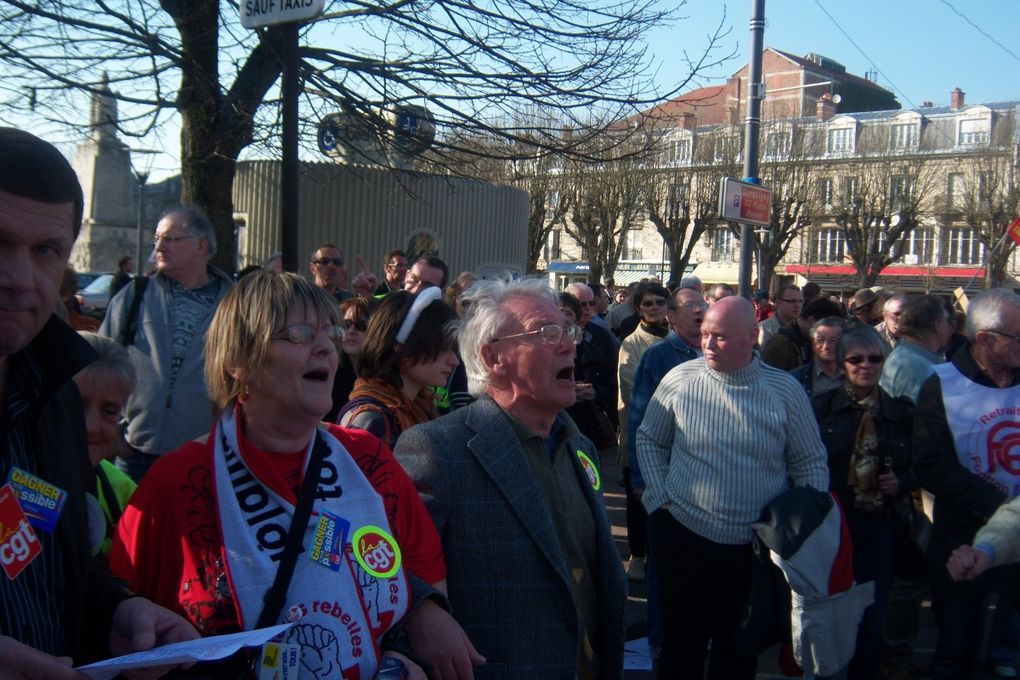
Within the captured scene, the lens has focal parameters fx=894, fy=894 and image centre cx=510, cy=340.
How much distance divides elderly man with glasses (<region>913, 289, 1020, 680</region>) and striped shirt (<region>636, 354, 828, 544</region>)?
0.74m

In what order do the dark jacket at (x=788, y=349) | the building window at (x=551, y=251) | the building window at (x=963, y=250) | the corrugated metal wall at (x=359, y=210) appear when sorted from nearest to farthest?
the dark jacket at (x=788, y=349) → the corrugated metal wall at (x=359, y=210) → the building window at (x=551, y=251) → the building window at (x=963, y=250)

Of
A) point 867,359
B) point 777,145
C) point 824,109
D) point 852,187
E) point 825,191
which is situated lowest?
point 867,359

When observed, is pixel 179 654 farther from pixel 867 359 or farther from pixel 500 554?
pixel 867 359

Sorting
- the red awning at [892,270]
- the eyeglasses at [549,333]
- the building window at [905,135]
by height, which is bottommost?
the eyeglasses at [549,333]

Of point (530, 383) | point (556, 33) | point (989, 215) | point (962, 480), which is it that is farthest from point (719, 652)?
point (989, 215)

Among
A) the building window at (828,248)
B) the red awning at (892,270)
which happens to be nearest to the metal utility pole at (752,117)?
the red awning at (892,270)

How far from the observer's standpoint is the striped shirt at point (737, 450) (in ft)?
13.2

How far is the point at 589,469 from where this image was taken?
9.88 ft

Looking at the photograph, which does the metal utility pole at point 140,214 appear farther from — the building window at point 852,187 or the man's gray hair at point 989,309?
the building window at point 852,187

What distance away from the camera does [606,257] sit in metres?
33.3

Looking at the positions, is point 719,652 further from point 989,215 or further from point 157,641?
point 989,215

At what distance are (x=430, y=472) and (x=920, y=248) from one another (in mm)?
47101

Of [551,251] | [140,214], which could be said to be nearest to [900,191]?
[551,251]

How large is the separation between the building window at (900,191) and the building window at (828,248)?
6.02 metres
